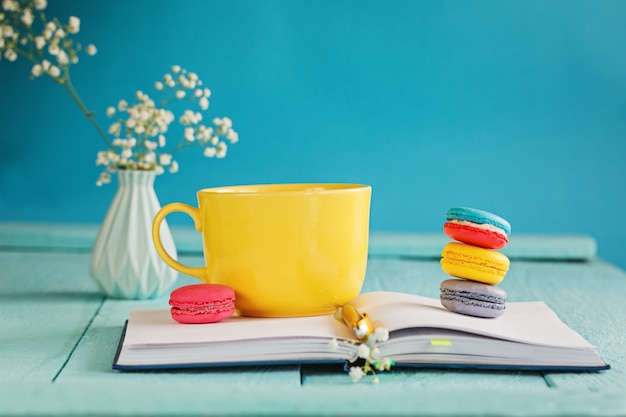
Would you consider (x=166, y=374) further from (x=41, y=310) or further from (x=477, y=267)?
(x=41, y=310)

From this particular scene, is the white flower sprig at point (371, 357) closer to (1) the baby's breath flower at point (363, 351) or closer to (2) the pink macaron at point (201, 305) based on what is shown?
(1) the baby's breath flower at point (363, 351)

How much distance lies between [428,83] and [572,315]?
5.99ft

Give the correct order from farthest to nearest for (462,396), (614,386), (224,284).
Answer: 1. (224,284)
2. (614,386)
3. (462,396)

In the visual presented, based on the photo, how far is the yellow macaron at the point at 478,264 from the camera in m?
0.88

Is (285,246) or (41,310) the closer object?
(285,246)

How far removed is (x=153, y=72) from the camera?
2.86 m

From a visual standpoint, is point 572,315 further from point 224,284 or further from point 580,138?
point 580,138

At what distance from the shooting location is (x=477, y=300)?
2.89ft

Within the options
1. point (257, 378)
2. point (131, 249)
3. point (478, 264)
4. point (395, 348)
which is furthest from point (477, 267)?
point (131, 249)

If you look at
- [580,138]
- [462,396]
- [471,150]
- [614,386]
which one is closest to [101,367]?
[462,396]

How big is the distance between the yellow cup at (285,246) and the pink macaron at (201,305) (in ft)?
0.14

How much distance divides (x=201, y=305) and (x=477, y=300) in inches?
12.8

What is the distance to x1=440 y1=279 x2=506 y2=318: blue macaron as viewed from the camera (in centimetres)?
88

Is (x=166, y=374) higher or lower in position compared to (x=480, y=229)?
lower
